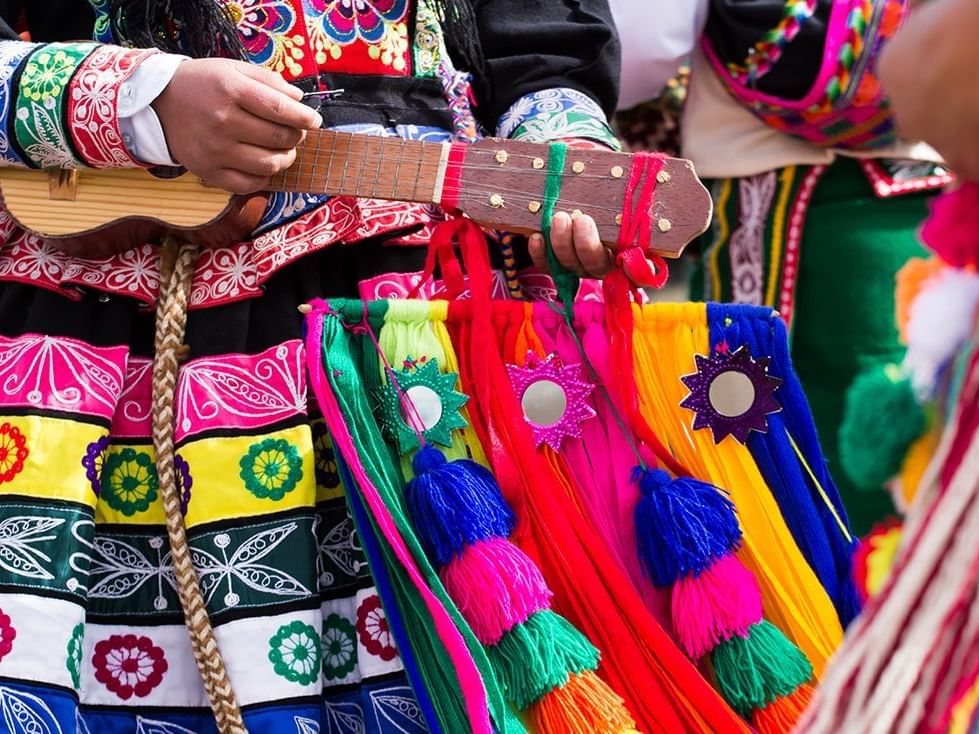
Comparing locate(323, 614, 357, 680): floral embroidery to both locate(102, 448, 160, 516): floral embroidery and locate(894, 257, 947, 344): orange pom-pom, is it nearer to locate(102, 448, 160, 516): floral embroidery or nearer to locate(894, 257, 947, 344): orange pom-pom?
locate(102, 448, 160, 516): floral embroidery

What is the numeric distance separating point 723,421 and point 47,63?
0.80 m

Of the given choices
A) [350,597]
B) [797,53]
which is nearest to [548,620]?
[350,597]

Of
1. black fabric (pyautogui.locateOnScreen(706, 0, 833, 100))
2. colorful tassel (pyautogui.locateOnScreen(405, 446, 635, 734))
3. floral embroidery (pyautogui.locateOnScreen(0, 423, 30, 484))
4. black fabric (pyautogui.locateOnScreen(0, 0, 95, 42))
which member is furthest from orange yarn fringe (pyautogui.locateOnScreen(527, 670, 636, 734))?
black fabric (pyautogui.locateOnScreen(706, 0, 833, 100))

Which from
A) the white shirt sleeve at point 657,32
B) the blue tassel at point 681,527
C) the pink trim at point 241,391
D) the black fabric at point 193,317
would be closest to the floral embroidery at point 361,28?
the black fabric at point 193,317

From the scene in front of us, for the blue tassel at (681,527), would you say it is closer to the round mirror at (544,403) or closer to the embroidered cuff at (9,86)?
the round mirror at (544,403)

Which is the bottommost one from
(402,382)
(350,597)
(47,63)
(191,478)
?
(350,597)

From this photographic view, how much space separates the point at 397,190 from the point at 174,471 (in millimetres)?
376

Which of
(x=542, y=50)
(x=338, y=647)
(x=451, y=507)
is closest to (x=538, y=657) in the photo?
(x=451, y=507)

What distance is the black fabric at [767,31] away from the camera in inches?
91.7

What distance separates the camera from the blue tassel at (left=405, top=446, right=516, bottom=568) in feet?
3.89

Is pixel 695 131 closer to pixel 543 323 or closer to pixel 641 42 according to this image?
pixel 641 42

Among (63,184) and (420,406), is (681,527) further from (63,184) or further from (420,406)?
(63,184)

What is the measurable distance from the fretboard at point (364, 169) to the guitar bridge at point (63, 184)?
22 cm

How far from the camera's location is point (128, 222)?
133 centimetres
